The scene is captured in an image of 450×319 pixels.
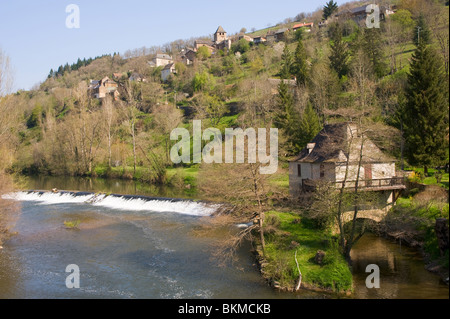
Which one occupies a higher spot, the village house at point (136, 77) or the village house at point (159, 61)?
the village house at point (159, 61)

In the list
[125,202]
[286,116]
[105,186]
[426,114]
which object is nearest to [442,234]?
[426,114]

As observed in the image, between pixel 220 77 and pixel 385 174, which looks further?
pixel 220 77

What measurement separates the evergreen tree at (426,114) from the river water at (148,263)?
9075 mm

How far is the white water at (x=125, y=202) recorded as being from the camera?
28172mm

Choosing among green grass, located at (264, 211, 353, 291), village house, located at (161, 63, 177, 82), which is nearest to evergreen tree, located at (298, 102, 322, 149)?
green grass, located at (264, 211, 353, 291)

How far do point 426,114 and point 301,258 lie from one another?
16.9 m

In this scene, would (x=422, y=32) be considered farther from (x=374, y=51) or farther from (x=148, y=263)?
(x=148, y=263)

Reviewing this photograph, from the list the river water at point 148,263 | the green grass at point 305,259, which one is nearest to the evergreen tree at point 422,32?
the green grass at point 305,259

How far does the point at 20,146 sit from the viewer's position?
60.8 m

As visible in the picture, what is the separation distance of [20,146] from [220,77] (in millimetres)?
40470

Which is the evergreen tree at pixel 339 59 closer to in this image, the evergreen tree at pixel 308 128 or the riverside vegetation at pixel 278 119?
the riverside vegetation at pixel 278 119

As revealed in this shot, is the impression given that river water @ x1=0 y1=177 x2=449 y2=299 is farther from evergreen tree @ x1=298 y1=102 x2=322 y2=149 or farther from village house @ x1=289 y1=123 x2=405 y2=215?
evergreen tree @ x1=298 y1=102 x2=322 y2=149
